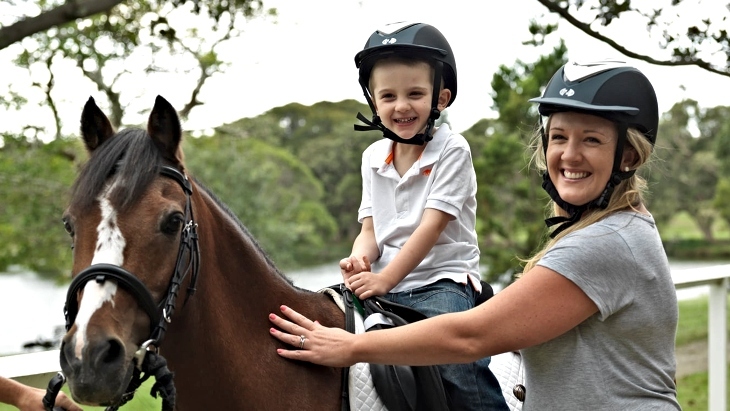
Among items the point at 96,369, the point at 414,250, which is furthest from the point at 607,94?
the point at 96,369

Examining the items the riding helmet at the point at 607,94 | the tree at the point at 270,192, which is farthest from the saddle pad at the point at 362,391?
the tree at the point at 270,192

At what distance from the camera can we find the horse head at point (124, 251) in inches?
77.9

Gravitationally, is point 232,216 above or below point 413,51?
below

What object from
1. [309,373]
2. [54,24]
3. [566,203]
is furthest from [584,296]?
[54,24]

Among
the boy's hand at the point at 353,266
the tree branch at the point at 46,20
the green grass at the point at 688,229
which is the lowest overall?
the green grass at the point at 688,229

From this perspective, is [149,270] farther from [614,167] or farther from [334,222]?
[334,222]

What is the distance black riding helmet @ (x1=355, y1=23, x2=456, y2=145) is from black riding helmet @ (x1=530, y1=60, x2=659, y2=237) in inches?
28.4

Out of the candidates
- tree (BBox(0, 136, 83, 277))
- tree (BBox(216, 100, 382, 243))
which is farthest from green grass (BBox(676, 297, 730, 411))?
tree (BBox(216, 100, 382, 243))

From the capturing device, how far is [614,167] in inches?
90.2

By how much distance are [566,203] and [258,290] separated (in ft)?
3.46

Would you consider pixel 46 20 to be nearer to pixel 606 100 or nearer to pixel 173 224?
pixel 173 224

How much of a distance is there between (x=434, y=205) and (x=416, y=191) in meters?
0.19

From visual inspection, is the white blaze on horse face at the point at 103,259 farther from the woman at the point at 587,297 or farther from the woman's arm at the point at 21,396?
the woman's arm at the point at 21,396

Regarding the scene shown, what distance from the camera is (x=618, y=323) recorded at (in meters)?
2.13
